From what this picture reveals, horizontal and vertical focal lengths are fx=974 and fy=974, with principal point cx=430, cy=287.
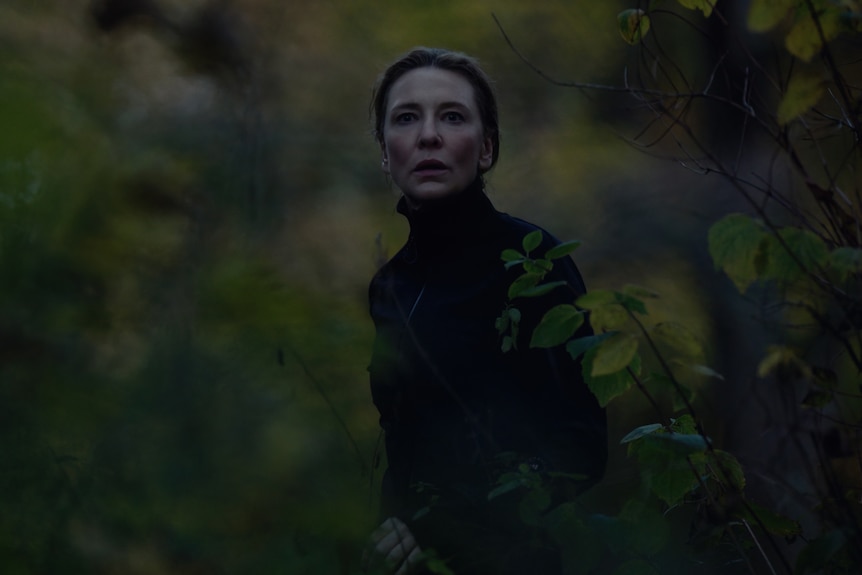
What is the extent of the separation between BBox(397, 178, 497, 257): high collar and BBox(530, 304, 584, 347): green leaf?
0.71 metres

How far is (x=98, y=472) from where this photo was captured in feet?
4.74

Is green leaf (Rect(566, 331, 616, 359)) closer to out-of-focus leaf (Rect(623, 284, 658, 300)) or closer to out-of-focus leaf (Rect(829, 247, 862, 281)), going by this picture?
out-of-focus leaf (Rect(623, 284, 658, 300))

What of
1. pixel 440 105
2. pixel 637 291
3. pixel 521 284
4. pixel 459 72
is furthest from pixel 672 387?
pixel 459 72

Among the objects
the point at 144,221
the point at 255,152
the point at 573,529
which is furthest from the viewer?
the point at 144,221

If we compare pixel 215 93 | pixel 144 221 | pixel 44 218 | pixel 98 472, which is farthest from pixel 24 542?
pixel 215 93

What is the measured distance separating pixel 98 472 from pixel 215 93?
5.72 metres

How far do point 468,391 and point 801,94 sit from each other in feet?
2.91

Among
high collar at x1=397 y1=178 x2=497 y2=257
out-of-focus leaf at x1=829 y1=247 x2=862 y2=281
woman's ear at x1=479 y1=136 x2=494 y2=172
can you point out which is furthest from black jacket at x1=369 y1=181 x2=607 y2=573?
out-of-focus leaf at x1=829 y1=247 x2=862 y2=281

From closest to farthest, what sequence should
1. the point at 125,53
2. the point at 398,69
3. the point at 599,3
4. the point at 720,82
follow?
1. the point at 398,69
2. the point at 720,82
3. the point at 125,53
4. the point at 599,3

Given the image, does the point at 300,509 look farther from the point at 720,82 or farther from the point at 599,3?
the point at 599,3

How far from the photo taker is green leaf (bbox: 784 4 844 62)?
1.40 meters

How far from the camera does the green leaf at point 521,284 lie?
1.62 meters

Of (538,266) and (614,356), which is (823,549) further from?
(538,266)

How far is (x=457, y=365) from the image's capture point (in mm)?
1992
